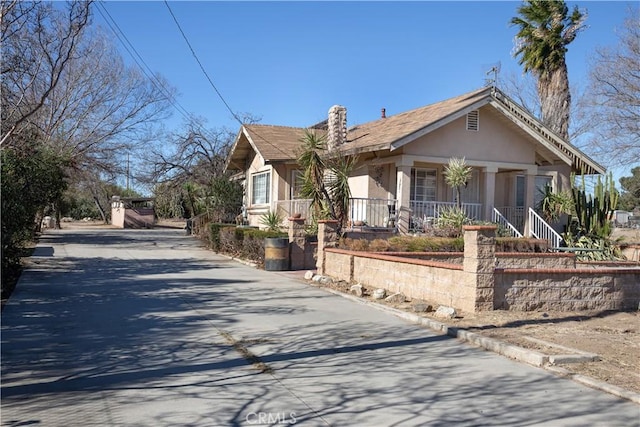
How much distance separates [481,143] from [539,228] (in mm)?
3699

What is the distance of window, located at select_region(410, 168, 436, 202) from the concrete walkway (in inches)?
415

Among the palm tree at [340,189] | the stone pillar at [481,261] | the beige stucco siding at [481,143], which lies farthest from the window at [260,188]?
the stone pillar at [481,261]

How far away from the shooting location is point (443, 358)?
294 inches

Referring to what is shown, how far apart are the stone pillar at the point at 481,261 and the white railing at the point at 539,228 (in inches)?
433

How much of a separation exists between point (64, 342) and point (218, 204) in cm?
2342

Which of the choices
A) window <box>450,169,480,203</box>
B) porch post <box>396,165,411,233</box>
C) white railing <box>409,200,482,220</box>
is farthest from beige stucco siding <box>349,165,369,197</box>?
window <box>450,169,480,203</box>

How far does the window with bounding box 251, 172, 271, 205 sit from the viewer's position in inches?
1027

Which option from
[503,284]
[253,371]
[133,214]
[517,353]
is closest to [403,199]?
[503,284]

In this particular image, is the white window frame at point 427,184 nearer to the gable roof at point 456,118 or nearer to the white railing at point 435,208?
the white railing at point 435,208

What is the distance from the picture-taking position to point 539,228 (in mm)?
20734

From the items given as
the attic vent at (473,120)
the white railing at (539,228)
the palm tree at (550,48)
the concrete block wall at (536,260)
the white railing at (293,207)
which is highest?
the palm tree at (550,48)

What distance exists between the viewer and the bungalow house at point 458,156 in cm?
1948

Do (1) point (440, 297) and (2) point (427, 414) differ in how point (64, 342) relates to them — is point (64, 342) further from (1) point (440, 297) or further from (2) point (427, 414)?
(1) point (440, 297)

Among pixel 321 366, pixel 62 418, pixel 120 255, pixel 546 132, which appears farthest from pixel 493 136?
pixel 62 418
